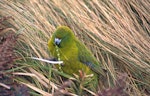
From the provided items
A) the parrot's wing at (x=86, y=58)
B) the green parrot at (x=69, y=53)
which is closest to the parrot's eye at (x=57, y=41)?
the green parrot at (x=69, y=53)

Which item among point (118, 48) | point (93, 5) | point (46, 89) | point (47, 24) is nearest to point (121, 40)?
point (118, 48)

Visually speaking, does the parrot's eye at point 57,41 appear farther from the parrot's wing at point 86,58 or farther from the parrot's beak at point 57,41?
the parrot's wing at point 86,58

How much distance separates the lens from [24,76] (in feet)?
9.51

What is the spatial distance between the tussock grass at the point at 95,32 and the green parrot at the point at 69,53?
0.15 m

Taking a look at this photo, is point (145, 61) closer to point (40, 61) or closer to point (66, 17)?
point (66, 17)

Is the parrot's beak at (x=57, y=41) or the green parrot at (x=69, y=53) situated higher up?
the parrot's beak at (x=57, y=41)

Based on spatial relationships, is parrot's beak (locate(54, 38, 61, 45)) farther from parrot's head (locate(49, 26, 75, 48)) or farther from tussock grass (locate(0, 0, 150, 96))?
tussock grass (locate(0, 0, 150, 96))

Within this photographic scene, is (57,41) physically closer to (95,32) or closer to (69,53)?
(69,53)

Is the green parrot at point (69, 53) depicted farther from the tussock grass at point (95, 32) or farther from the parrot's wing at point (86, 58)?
the tussock grass at point (95, 32)

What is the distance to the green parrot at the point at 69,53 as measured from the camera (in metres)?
2.88

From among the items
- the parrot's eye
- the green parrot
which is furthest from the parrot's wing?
the parrot's eye

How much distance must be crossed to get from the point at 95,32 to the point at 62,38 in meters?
0.65

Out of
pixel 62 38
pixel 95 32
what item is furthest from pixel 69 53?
pixel 95 32

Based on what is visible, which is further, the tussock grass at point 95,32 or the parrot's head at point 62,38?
the tussock grass at point 95,32
